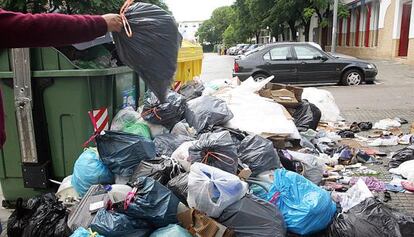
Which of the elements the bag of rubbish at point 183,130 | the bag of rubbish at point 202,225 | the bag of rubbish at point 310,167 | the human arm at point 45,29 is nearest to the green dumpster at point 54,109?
the bag of rubbish at point 183,130

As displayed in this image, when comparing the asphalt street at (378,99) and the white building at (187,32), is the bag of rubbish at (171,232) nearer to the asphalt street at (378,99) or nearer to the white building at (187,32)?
the white building at (187,32)

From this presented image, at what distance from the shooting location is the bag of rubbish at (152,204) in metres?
2.89

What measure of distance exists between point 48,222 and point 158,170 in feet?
2.92

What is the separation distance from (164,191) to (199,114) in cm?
178

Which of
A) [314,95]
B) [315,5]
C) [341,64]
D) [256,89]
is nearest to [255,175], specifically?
[256,89]

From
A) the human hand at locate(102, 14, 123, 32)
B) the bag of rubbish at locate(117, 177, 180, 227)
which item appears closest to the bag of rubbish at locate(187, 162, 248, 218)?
the bag of rubbish at locate(117, 177, 180, 227)

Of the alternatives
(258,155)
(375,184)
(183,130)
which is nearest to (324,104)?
(375,184)

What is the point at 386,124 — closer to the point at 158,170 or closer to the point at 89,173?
the point at 158,170

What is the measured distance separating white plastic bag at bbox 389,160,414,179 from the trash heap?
15 mm

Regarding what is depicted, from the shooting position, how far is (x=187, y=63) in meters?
7.66

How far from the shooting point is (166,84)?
267cm

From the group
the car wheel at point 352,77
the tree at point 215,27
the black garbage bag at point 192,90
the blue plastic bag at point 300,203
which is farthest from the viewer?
the tree at point 215,27

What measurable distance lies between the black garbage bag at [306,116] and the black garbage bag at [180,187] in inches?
128

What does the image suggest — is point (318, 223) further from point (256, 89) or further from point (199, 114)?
point (256, 89)
